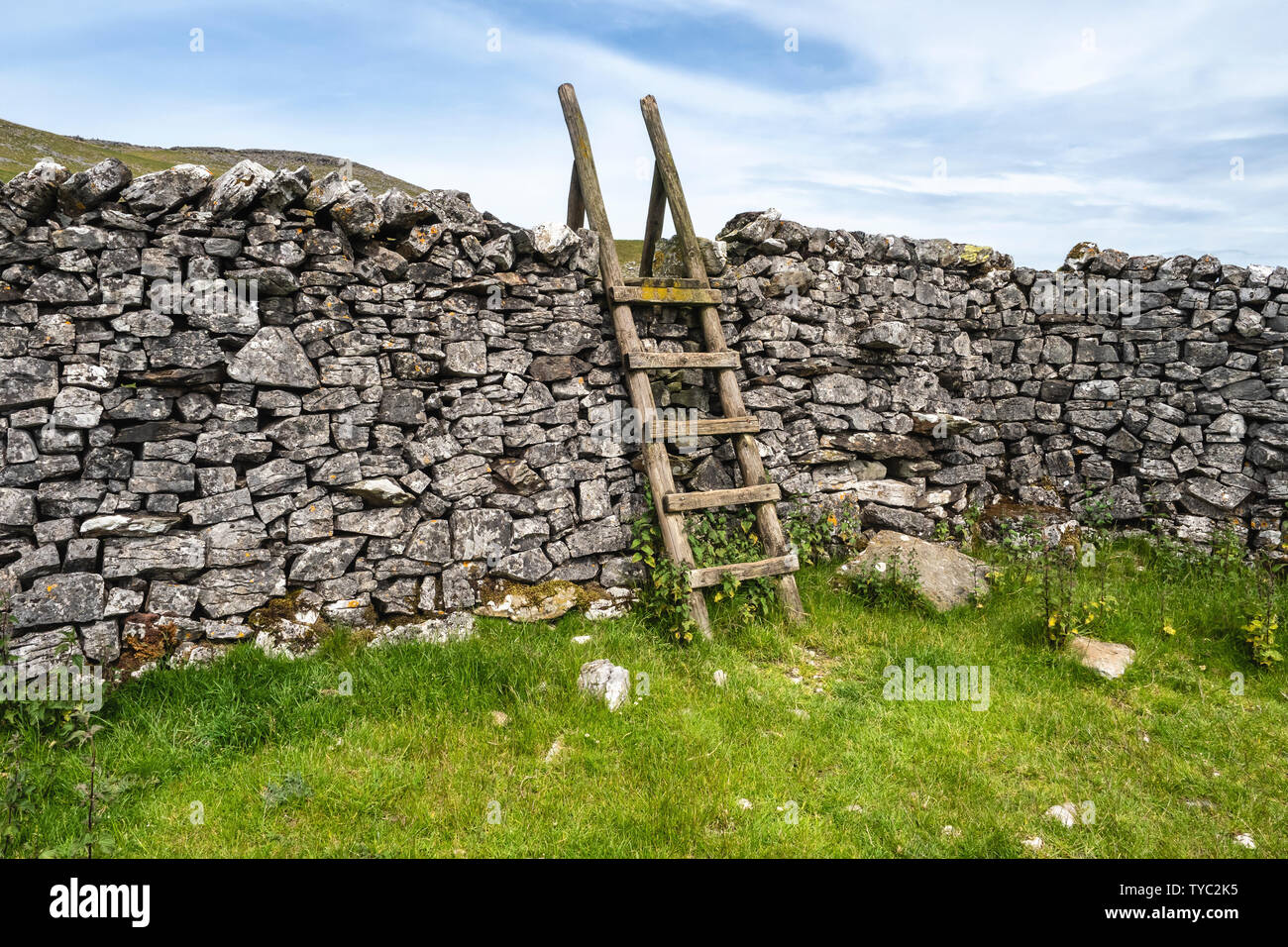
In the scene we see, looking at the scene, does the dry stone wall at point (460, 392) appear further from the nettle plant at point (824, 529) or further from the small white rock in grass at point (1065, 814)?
the small white rock in grass at point (1065, 814)

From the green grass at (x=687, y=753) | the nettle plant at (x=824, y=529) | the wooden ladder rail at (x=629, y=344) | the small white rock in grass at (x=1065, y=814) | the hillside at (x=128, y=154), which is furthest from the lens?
the hillside at (x=128, y=154)

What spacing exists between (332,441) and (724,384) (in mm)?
3210

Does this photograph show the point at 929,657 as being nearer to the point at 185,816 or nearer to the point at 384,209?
the point at 185,816

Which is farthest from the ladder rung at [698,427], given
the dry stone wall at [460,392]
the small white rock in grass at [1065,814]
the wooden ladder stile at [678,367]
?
the small white rock in grass at [1065,814]

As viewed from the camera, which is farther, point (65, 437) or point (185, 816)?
point (65, 437)

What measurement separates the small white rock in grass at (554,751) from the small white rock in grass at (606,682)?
1.42 feet

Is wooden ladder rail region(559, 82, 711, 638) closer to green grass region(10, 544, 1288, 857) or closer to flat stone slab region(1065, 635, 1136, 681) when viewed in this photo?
green grass region(10, 544, 1288, 857)

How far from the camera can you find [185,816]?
368 centimetres

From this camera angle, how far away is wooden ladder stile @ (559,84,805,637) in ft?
19.1

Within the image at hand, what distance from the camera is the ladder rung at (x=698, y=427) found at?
5969 millimetres

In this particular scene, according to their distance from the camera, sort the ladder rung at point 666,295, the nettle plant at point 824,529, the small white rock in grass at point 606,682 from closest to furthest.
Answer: the small white rock in grass at point 606,682 < the ladder rung at point 666,295 < the nettle plant at point 824,529

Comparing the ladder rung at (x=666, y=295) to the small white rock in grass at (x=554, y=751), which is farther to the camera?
the ladder rung at (x=666, y=295)

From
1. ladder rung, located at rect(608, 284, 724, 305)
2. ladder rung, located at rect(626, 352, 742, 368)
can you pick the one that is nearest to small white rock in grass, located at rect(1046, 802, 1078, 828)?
ladder rung, located at rect(626, 352, 742, 368)
